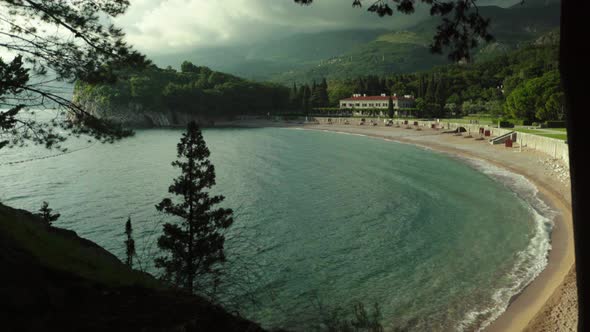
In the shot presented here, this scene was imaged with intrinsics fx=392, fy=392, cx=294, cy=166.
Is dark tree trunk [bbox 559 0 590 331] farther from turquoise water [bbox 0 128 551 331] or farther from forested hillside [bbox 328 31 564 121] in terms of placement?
forested hillside [bbox 328 31 564 121]

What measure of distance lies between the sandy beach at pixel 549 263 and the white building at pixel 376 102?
76250 millimetres

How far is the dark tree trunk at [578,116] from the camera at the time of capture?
13.1ft

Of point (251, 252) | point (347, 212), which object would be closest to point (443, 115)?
point (347, 212)

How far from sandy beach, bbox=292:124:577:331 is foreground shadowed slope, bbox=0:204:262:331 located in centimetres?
1136

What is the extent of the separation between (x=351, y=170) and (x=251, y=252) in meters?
26.9

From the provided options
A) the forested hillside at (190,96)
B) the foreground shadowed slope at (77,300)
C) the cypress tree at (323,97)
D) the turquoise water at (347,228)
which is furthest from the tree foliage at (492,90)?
the foreground shadowed slope at (77,300)

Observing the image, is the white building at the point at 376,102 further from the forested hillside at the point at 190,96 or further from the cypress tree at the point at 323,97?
the forested hillside at the point at 190,96

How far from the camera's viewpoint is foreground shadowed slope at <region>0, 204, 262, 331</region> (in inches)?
172

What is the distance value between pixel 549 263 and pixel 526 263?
2.95 ft

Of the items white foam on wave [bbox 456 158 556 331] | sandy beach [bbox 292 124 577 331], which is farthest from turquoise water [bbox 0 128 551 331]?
sandy beach [bbox 292 124 577 331]

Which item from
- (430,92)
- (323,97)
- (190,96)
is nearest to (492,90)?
(430,92)

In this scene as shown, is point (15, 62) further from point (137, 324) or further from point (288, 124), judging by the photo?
point (288, 124)

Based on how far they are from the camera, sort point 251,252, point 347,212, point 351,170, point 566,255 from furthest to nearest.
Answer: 1. point 351,170
2. point 347,212
3. point 251,252
4. point 566,255

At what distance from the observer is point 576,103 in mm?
4082
